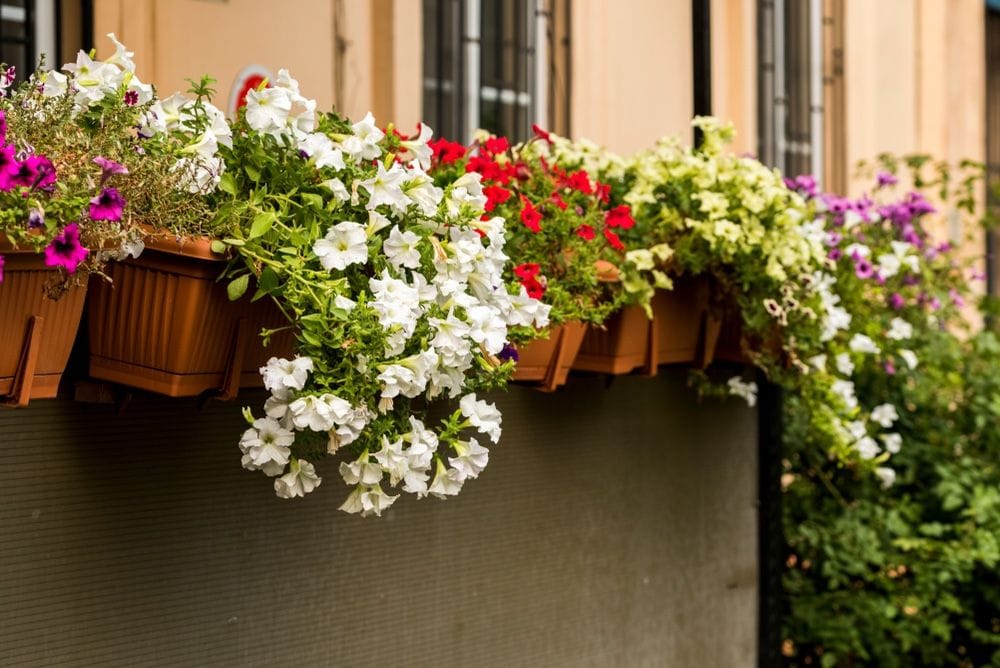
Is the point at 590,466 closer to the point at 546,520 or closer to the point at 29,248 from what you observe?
the point at 546,520

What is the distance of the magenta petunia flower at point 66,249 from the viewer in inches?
61.7

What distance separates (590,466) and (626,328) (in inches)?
12.9

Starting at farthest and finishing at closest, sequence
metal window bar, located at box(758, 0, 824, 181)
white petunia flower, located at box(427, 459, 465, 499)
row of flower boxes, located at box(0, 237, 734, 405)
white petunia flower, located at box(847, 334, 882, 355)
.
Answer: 1. metal window bar, located at box(758, 0, 824, 181)
2. white petunia flower, located at box(847, 334, 882, 355)
3. white petunia flower, located at box(427, 459, 465, 499)
4. row of flower boxes, located at box(0, 237, 734, 405)

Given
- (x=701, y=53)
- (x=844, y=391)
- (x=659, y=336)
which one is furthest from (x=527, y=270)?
(x=844, y=391)

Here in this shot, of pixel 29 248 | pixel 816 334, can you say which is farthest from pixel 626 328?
pixel 29 248

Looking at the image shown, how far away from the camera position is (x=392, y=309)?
1.74 meters

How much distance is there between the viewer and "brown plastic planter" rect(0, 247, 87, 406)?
164cm

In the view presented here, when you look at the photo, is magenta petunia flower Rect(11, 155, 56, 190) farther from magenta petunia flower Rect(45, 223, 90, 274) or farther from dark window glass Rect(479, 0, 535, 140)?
dark window glass Rect(479, 0, 535, 140)

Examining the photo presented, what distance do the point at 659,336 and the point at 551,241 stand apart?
20.0 inches

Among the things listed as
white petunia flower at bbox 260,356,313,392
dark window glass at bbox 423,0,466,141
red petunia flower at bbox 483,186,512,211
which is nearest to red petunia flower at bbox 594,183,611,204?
red petunia flower at bbox 483,186,512,211

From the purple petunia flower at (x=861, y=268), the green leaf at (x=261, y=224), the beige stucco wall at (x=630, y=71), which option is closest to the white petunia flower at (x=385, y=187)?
the green leaf at (x=261, y=224)

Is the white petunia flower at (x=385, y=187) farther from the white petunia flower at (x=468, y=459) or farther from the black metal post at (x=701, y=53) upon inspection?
the black metal post at (x=701, y=53)

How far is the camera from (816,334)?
2986 mm

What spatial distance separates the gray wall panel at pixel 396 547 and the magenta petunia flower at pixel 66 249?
346 mm
